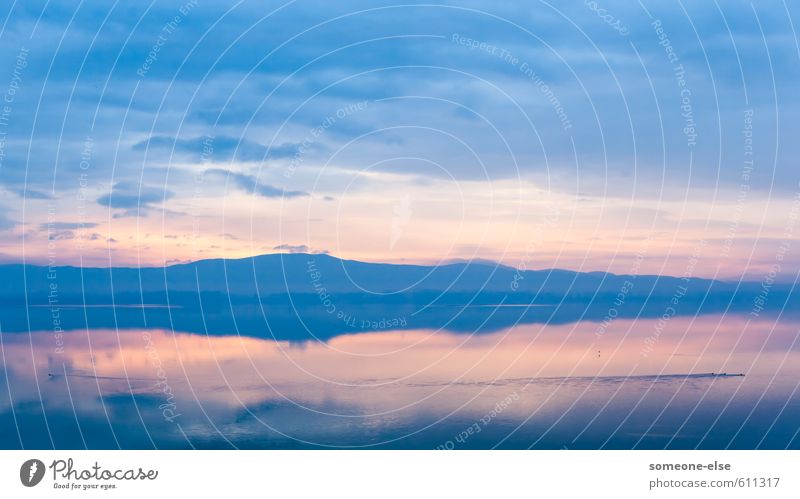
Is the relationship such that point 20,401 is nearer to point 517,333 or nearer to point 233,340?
point 233,340

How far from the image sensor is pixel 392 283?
5559 cm

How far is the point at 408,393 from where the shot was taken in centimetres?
4031

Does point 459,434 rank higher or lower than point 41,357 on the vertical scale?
lower

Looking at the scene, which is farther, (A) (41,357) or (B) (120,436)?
(A) (41,357)

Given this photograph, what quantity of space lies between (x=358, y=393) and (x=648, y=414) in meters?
11.8

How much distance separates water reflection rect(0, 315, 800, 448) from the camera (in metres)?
35.1

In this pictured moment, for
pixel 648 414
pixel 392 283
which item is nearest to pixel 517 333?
pixel 392 283

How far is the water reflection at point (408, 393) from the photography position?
35.1 metres
